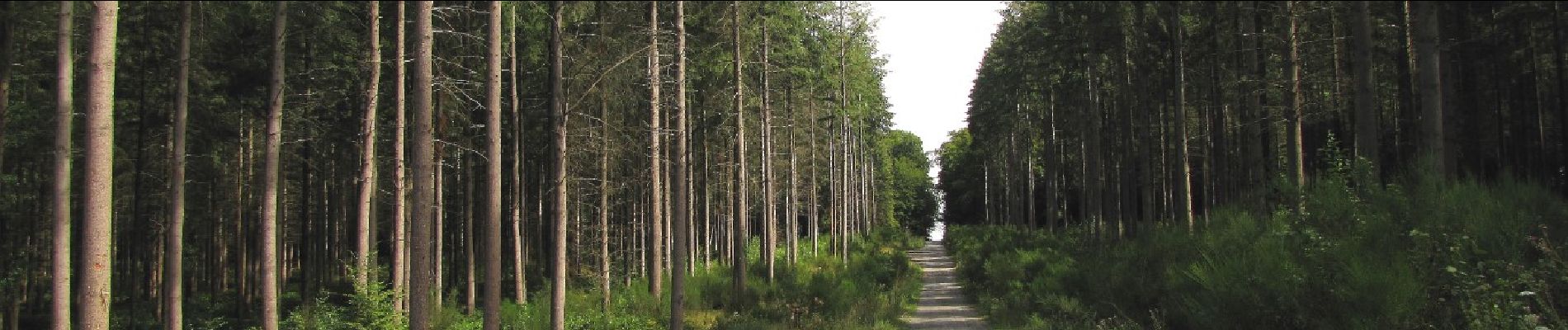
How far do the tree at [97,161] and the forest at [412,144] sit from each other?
20 millimetres

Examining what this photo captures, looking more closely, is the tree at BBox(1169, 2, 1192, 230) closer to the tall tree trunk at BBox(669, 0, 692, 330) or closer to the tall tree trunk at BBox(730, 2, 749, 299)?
the tall tree trunk at BBox(730, 2, 749, 299)

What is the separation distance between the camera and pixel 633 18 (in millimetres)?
14836

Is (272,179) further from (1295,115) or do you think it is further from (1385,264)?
(1295,115)

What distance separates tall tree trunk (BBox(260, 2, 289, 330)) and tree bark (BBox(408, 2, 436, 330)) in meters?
5.17

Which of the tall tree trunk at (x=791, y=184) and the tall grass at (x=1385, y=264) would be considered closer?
the tall grass at (x=1385, y=264)

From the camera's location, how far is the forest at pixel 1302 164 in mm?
7570

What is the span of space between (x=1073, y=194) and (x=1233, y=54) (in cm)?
4320

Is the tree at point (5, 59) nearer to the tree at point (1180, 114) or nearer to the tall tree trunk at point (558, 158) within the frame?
the tall tree trunk at point (558, 158)

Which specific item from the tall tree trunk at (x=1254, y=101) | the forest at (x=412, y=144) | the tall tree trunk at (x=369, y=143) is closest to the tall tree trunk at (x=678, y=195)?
the forest at (x=412, y=144)

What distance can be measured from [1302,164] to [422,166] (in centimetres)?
2024

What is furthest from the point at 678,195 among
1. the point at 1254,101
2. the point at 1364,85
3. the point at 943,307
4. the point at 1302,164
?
the point at 1302,164

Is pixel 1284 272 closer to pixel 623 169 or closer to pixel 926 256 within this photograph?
pixel 623 169

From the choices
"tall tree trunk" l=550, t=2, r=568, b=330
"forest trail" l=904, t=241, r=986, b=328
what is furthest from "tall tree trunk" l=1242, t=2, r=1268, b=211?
"tall tree trunk" l=550, t=2, r=568, b=330

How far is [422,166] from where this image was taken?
360 inches
